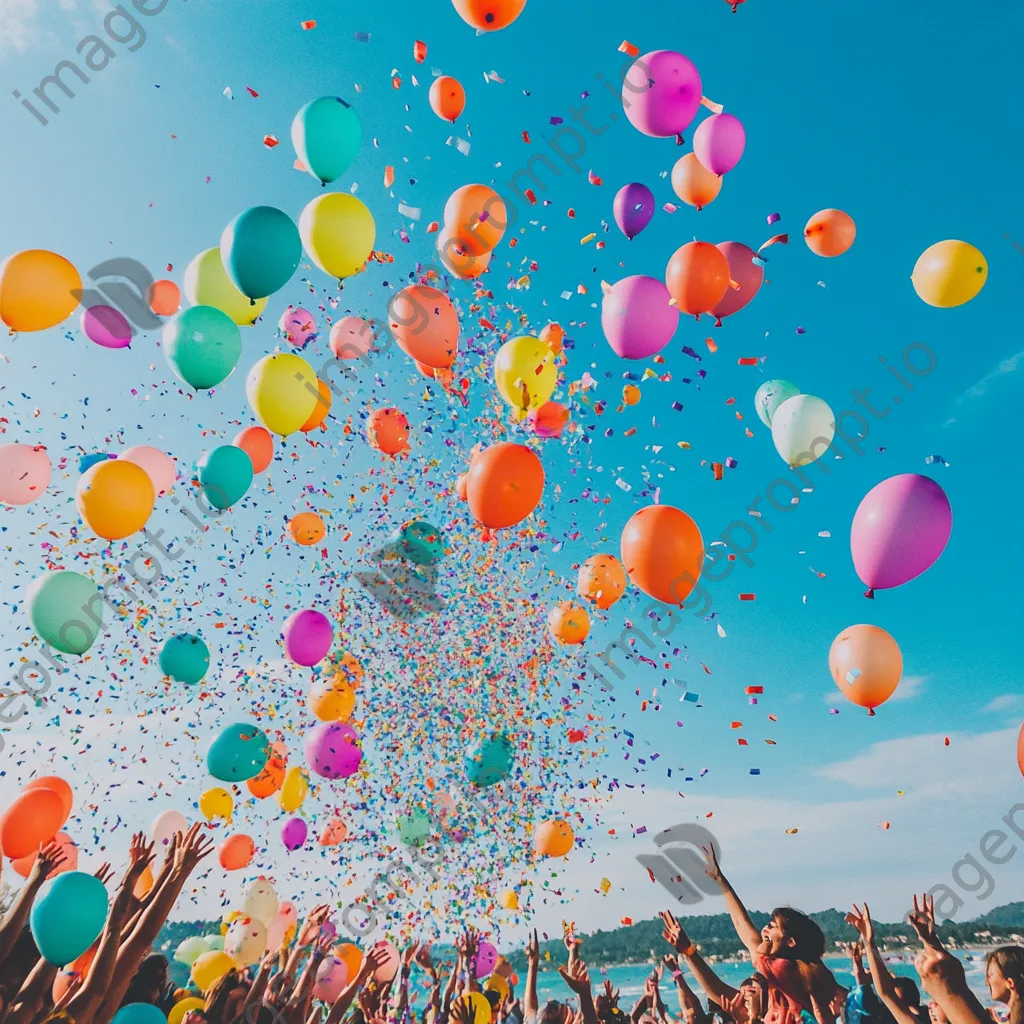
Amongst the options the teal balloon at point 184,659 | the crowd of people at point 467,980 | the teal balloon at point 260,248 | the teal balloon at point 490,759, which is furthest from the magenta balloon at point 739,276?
the teal balloon at point 184,659

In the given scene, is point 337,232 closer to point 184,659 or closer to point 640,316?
point 640,316

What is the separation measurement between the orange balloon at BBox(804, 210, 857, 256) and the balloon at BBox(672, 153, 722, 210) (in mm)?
720

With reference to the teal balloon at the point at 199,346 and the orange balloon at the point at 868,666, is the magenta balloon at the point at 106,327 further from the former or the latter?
the orange balloon at the point at 868,666

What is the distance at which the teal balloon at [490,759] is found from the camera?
6348 millimetres

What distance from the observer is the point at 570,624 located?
6.55 metres

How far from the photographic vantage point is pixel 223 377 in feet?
16.7

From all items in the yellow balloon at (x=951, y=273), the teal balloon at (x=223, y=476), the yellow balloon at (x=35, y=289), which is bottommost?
the teal balloon at (x=223, y=476)

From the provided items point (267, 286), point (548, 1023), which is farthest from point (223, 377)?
point (548, 1023)

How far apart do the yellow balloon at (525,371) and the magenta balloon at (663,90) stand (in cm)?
160

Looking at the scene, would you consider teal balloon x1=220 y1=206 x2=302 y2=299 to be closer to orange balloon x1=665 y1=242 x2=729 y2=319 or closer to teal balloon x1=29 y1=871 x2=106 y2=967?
orange balloon x1=665 y1=242 x2=729 y2=319

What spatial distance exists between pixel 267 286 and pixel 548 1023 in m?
4.27

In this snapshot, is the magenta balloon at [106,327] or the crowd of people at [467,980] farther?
the magenta balloon at [106,327]

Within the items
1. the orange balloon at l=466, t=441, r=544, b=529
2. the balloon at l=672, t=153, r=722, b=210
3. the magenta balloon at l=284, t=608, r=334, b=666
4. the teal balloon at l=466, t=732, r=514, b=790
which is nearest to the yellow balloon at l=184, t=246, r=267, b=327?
the orange balloon at l=466, t=441, r=544, b=529

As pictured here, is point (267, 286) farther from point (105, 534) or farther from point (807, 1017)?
point (807, 1017)
